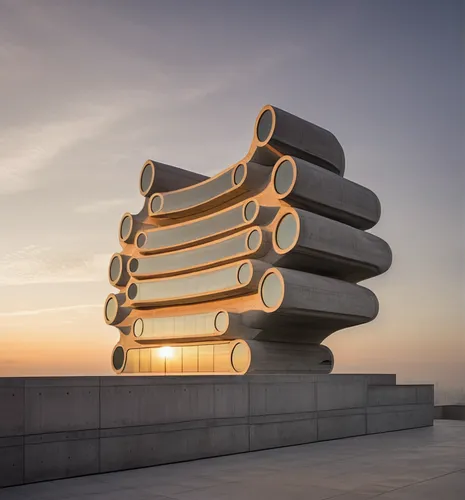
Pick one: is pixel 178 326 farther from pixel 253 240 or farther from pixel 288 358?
pixel 253 240

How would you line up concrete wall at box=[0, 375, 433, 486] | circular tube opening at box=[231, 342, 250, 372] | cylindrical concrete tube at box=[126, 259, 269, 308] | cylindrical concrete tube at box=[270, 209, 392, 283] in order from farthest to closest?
cylindrical concrete tube at box=[126, 259, 269, 308] < circular tube opening at box=[231, 342, 250, 372] < cylindrical concrete tube at box=[270, 209, 392, 283] < concrete wall at box=[0, 375, 433, 486]

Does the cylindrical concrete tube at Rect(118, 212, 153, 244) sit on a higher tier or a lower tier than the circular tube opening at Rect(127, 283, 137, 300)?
higher

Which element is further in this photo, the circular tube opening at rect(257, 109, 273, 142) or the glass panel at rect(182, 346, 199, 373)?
the glass panel at rect(182, 346, 199, 373)

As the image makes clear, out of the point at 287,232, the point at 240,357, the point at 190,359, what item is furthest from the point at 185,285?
the point at 287,232

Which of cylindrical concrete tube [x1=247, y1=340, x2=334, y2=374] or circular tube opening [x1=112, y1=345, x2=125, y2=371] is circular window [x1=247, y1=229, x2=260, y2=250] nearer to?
cylindrical concrete tube [x1=247, y1=340, x2=334, y2=374]

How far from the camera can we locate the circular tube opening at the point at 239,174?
1490 inches

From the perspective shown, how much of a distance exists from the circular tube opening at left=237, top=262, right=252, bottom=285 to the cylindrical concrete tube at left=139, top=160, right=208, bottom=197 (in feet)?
41.4

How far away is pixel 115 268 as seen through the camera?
49125 millimetres

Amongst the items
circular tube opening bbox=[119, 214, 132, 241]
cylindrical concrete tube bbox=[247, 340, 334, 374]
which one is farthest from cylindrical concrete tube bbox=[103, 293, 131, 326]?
cylindrical concrete tube bbox=[247, 340, 334, 374]

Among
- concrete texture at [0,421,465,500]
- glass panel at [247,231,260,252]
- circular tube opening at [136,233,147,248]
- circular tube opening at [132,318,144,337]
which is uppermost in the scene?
circular tube opening at [136,233,147,248]

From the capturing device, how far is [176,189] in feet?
156

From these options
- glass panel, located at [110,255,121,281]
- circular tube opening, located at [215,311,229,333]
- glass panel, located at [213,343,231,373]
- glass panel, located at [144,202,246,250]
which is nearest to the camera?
circular tube opening, located at [215,311,229,333]

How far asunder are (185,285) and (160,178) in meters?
8.90

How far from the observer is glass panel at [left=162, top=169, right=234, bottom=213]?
132 ft
